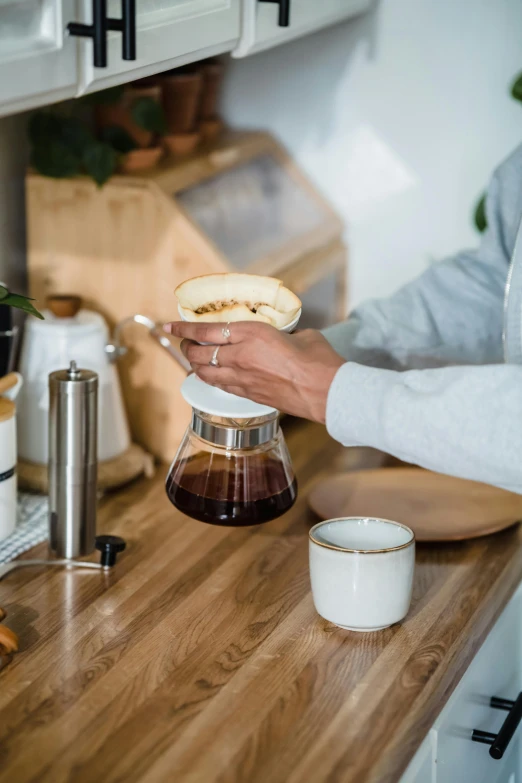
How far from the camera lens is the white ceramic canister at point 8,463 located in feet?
4.00

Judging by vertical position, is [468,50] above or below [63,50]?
below

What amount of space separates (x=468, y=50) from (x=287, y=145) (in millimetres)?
387

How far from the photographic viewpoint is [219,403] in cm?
103

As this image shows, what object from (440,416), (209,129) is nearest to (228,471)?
(440,416)

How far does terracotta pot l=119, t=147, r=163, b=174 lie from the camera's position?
154cm

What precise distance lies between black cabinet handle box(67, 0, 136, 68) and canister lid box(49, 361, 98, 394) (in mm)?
393

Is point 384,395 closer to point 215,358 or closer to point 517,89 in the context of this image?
point 215,358

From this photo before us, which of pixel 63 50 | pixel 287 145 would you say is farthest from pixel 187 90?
pixel 63 50

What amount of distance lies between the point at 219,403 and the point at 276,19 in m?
0.63

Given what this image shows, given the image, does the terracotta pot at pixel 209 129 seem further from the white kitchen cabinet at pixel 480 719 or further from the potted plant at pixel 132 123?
the white kitchen cabinet at pixel 480 719

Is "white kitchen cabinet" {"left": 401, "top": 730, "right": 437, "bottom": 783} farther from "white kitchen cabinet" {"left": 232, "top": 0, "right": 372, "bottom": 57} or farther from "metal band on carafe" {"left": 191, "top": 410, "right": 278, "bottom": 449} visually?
"white kitchen cabinet" {"left": 232, "top": 0, "right": 372, "bottom": 57}

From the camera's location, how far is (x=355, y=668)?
1035 mm

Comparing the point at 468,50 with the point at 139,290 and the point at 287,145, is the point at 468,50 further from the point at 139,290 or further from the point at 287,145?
the point at 139,290

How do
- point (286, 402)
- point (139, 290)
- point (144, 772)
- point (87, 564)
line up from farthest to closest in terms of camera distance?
point (139, 290)
point (87, 564)
point (286, 402)
point (144, 772)
